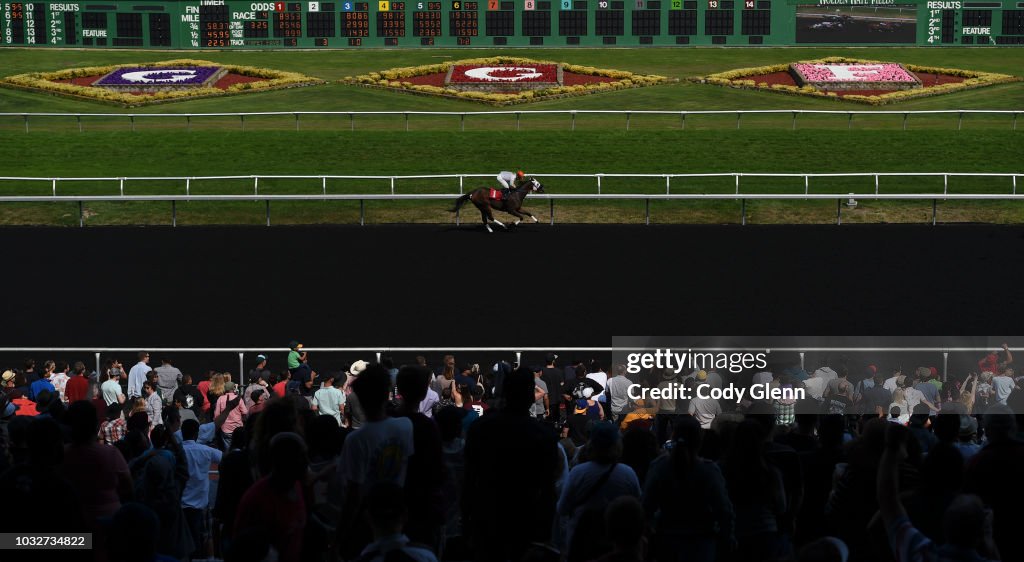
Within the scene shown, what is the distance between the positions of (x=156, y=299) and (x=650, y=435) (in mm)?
11760

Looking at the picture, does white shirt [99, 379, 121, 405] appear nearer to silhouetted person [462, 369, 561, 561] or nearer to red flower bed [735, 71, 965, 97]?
silhouetted person [462, 369, 561, 561]

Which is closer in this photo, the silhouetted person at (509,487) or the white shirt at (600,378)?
the silhouetted person at (509,487)

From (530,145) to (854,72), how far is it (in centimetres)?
1141

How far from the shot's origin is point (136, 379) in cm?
1148

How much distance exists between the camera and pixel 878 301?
52.2 feet

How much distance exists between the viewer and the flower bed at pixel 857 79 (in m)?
35.1

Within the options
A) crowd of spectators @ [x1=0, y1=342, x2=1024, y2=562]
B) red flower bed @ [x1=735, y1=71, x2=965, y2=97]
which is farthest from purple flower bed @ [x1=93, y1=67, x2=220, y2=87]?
crowd of spectators @ [x1=0, y1=342, x2=1024, y2=562]

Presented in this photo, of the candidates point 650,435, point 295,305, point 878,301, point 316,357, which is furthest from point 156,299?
point 650,435

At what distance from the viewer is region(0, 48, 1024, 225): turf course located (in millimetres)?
25094

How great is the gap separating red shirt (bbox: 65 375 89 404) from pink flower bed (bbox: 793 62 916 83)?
93.3ft

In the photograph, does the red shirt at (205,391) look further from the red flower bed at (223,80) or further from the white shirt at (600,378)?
the red flower bed at (223,80)

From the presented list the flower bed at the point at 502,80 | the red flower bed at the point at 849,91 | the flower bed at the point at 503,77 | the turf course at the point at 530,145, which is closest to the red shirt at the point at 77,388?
the turf course at the point at 530,145

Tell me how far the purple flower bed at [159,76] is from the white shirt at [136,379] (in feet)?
83.8

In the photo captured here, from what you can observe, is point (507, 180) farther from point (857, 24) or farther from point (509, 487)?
point (857, 24)
